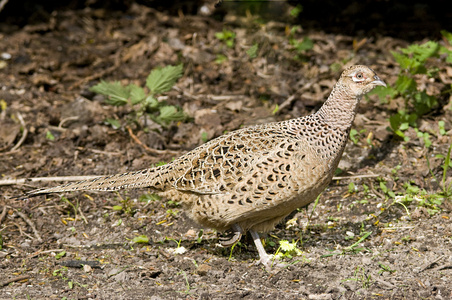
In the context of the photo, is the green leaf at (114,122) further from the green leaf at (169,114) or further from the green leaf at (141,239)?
the green leaf at (141,239)

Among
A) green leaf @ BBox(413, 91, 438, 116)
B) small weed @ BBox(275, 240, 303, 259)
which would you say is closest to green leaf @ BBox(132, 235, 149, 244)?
small weed @ BBox(275, 240, 303, 259)

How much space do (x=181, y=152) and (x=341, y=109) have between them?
2219 mm

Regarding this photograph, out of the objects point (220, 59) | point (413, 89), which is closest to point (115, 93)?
point (220, 59)

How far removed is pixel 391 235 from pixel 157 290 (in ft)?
6.82

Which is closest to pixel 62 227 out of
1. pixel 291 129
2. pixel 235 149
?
pixel 235 149

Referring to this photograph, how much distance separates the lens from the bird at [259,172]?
4324mm

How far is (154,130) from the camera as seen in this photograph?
6.54 meters

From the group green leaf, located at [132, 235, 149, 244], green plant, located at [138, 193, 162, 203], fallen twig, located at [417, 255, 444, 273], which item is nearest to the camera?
fallen twig, located at [417, 255, 444, 273]

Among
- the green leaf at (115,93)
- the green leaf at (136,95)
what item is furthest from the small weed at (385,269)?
the green leaf at (115,93)

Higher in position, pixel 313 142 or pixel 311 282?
pixel 313 142

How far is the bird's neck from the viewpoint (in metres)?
4.55

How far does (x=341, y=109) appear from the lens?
4.56 m

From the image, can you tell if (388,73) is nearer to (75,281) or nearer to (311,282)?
(311,282)

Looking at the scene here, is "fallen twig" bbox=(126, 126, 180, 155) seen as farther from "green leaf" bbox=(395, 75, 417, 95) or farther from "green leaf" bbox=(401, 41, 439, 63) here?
"green leaf" bbox=(401, 41, 439, 63)
